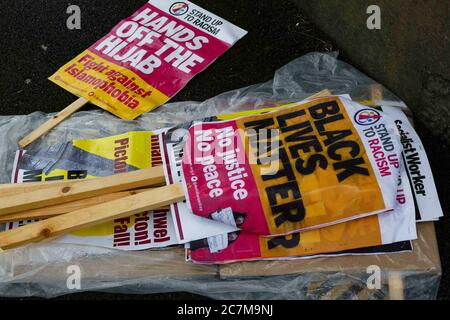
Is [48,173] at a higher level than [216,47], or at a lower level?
lower

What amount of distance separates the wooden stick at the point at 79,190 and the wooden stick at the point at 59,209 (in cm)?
1

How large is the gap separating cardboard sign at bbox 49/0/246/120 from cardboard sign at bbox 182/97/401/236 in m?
0.41

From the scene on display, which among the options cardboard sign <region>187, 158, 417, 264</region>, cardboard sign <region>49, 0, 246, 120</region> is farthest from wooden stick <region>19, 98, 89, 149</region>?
cardboard sign <region>187, 158, 417, 264</region>

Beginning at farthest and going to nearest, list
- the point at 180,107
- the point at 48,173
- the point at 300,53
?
the point at 300,53, the point at 180,107, the point at 48,173

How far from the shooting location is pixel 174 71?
1.86 meters

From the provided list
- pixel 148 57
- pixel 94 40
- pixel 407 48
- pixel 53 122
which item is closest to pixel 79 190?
pixel 53 122

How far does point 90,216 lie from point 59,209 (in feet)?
0.38

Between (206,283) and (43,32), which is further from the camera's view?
(43,32)

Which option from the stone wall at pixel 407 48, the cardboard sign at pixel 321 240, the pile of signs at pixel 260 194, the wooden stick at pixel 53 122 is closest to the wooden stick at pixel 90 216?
the pile of signs at pixel 260 194

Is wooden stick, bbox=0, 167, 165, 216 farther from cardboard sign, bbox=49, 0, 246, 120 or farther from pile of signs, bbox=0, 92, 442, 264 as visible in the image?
cardboard sign, bbox=49, 0, 246, 120
